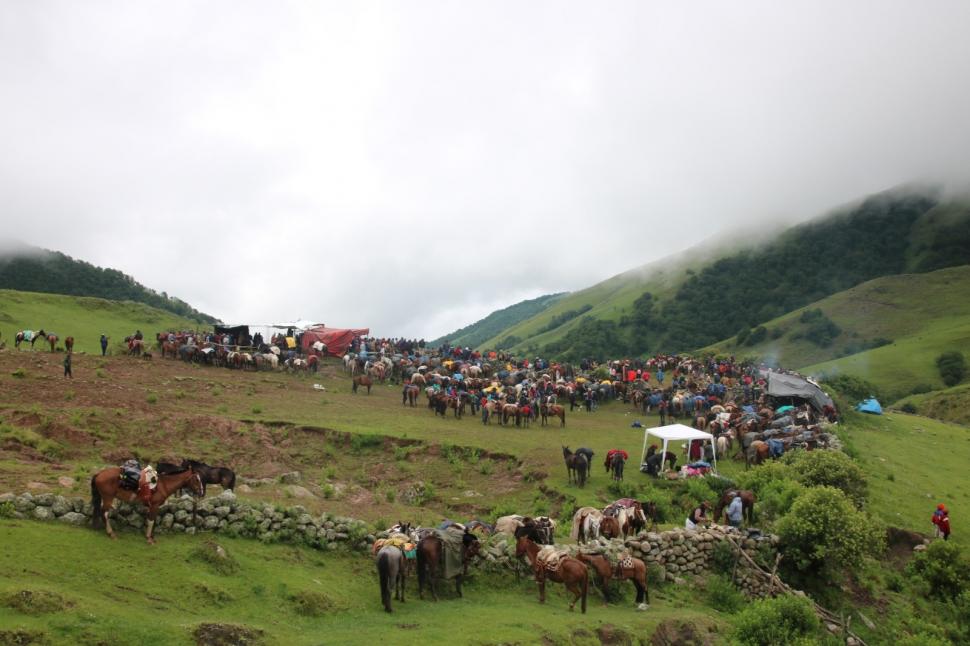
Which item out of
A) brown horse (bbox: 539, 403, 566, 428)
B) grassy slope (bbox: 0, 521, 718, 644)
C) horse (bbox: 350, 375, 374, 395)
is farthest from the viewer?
horse (bbox: 350, 375, 374, 395)

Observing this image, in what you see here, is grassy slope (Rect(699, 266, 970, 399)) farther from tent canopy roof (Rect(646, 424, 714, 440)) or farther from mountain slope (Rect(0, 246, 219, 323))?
mountain slope (Rect(0, 246, 219, 323))

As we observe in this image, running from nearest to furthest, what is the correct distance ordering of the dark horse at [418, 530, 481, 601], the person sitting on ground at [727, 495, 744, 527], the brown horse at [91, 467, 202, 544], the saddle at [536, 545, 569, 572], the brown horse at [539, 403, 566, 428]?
the brown horse at [91, 467, 202, 544] → the dark horse at [418, 530, 481, 601] → the saddle at [536, 545, 569, 572] → the person sitting on ground at [727, 495, 744, 527] → the brown horse at [539, 403, 566, 428]

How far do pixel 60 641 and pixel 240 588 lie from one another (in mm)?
3022

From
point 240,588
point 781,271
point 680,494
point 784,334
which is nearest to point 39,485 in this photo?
point 240,588

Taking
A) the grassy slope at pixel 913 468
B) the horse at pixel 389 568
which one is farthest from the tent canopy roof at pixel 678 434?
the horse at pixel 389 568

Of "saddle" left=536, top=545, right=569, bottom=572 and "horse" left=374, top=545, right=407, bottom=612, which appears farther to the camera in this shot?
"saddle" left=536, top=545, right=569, bottom=572

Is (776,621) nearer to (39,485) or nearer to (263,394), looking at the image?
(39,485)

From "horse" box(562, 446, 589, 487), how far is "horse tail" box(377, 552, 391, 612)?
11626 millimetres

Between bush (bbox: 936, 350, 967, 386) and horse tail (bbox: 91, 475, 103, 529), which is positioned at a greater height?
bush (bbox: 936, 350, 967, 386)

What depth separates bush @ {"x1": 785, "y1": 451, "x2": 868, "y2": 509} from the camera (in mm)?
20328

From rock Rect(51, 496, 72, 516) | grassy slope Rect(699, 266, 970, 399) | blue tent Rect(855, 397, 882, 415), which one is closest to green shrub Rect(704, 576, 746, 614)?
rock Rect(51, 496, 72, 516)

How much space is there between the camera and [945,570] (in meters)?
17.4

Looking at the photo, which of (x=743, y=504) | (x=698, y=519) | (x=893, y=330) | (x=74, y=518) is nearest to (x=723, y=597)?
(x=698, y=519)

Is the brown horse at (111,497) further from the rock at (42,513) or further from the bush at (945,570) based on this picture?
the bush at (945,570)
